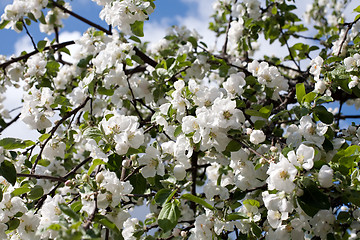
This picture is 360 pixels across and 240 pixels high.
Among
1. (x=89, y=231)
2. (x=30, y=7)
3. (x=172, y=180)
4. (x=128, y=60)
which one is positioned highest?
(x=30, y=7)

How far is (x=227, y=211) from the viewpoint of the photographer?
180cm

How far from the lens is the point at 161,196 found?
4.92 feet

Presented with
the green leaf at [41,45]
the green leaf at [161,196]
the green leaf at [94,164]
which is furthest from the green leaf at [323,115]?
the green leaf at [41,45]

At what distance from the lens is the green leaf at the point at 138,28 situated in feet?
7.20

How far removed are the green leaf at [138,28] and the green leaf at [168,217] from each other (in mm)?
1181

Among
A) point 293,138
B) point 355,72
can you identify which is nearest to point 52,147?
point 293,138

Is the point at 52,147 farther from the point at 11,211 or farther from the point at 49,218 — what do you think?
the point at 49,218

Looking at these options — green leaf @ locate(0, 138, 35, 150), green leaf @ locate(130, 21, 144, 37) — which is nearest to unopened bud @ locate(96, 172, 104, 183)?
green leaf @ locate(0, 138, 35, 150)

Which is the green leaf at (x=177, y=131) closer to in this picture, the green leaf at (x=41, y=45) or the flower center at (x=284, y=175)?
the flower center at (x=284, y=175)

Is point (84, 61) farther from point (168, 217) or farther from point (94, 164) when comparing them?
point (168, 217)

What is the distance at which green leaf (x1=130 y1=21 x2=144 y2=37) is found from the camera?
2195 mm

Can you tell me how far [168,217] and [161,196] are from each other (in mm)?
93

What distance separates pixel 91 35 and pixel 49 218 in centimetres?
165

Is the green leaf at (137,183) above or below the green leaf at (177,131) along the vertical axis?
below
